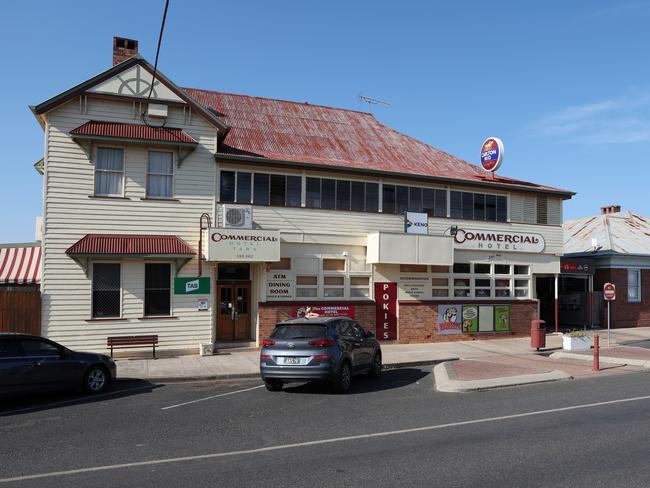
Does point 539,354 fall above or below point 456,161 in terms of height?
below

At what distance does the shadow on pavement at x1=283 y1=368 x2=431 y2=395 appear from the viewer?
12868mm

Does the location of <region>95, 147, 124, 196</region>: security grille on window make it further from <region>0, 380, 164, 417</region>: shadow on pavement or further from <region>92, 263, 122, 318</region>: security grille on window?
<region>0, 380, 164, 417</region>: shadow on pavement

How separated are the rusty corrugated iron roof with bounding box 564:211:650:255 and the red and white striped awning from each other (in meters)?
25.1

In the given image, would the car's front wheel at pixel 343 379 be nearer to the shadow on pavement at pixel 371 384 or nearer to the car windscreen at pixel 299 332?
the shadow on pavement at pixel 371 384

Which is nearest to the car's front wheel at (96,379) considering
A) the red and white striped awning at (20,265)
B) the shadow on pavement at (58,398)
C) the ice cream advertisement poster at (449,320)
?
the shadow on pavement at (58,398)

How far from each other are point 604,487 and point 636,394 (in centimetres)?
679

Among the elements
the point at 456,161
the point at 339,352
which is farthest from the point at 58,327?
the point at 456,161

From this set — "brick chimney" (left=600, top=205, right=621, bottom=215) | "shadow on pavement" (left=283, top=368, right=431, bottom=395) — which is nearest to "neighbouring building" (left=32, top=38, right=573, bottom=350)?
"shadow on pavement" (left=283, top=368, right=431, bottom=395)

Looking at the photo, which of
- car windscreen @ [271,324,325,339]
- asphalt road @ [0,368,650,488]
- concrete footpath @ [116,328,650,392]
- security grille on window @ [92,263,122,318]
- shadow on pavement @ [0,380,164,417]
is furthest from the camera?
security grille on window @ [92,263,122,318]

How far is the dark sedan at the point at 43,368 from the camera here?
36.7 feet

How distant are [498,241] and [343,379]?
1342 cm

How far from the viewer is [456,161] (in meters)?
25.7

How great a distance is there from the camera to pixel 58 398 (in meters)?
12.2

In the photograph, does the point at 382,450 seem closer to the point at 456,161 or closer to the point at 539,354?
the point at 539,354
